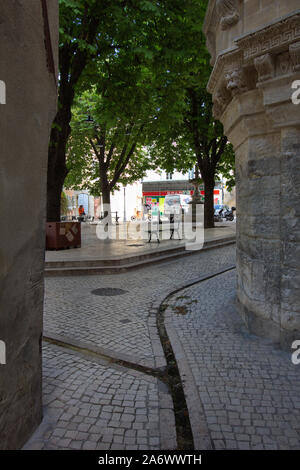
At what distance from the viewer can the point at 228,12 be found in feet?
14.8

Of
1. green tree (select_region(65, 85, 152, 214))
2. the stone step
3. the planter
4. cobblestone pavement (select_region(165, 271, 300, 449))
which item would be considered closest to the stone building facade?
cobblestone pavement (select_region(165, 271, 300, 449))

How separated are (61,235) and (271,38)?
32.0ft

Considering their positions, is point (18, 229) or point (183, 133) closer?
point (18, 229)

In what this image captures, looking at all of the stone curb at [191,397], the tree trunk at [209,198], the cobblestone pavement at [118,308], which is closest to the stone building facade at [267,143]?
the stone curb at [191,397]

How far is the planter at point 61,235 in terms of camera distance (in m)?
11.8

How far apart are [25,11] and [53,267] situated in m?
7.66

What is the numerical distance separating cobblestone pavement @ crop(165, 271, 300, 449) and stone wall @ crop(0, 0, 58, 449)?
4.81 feet

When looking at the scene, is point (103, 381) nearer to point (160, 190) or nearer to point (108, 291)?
point (108, 291)

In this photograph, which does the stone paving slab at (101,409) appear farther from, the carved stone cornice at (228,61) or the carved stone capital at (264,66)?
the carved stone cornice at (228,61)

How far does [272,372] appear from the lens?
3.44 m

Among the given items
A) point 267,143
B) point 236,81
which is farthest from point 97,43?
point 267,143

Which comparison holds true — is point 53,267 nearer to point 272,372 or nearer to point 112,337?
point 112,337

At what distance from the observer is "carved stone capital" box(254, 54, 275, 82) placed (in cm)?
382

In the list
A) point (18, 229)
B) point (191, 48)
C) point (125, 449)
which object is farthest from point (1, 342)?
point (191, 48)
